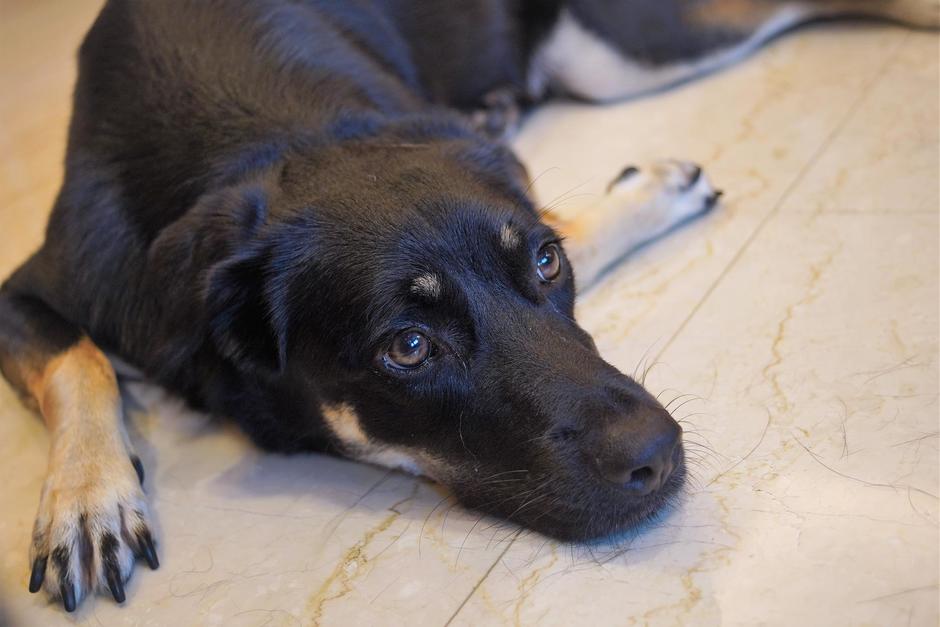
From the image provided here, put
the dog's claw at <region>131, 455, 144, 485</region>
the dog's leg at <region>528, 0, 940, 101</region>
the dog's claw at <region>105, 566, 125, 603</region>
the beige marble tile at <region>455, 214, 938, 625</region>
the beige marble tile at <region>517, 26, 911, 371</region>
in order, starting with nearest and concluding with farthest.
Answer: the beige marble tile at <region>455, 214, 938, 625</region> < the dog's claw at <region>105, 566, 125, 603</region> < the dog's claw at <region>131, 455, 144, 485</region> < the beige marble tile at <region>517, 26, 911, 371</region> < the dog's leg at <region>528, 0, 940, 101</region>

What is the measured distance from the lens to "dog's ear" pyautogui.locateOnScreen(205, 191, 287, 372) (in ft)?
7.07

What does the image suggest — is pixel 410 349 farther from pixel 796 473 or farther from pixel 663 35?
pixel 663 35

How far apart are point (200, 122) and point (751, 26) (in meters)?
2.47

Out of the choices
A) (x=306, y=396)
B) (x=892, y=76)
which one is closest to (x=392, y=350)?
(x=306, y=396)

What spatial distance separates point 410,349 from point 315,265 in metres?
0.30

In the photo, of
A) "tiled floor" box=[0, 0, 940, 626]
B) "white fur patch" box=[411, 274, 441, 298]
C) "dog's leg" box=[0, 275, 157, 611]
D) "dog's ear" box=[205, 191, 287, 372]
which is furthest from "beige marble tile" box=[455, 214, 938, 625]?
"dog's leg" box=[0, 275, 157, 611]

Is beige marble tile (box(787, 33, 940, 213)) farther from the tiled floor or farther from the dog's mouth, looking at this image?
the dog's mouth

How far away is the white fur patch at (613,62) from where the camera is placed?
3961 mm

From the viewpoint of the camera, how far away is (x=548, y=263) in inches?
87.1

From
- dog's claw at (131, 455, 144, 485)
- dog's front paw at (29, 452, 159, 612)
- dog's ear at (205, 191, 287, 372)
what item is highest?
dog's ear at (205, 191, 287, 372)

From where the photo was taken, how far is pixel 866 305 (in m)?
2.44

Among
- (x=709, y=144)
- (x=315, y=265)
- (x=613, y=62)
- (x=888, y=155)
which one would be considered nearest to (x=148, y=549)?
(x=315, y=265)

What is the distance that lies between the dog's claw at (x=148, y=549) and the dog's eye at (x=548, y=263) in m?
1.09

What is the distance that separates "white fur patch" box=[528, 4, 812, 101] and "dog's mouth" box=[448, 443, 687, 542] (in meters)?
2.41
